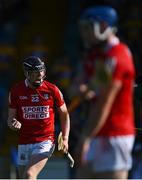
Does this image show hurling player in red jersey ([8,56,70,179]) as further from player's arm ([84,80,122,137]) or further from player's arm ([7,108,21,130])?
player's arm ([84,80,122,137])

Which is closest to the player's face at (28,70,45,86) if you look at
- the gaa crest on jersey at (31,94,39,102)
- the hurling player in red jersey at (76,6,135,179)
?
the gaa crest on jersey at (31,94,39,102)

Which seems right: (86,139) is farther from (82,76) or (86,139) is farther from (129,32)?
(129,32)

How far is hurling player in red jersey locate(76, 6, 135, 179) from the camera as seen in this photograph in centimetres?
603

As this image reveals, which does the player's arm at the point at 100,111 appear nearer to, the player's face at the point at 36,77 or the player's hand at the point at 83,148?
the player's hand at the point at 83,148

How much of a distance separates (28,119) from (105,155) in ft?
7.69

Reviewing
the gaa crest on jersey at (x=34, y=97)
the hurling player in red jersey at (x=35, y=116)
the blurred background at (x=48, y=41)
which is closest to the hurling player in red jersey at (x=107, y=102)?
the hurling player in red jersey at (x=35, y=116)

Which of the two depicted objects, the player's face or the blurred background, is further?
the blurred background

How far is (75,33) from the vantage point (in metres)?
15.1

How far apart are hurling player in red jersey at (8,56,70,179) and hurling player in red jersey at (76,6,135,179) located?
84.4 inches

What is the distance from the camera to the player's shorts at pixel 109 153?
20.5 feet

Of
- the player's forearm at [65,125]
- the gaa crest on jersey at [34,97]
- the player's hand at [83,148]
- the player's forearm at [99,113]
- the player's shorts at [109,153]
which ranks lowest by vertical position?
the player's forearm at [65,125]

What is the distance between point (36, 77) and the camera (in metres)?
8.42

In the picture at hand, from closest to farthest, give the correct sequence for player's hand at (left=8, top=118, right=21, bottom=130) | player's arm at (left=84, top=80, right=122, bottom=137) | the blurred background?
player's arm at (left=84, top=80, right=122, bottom=137), player's hand at (left=8, top=118, right=21, bottom=130), the blurred background

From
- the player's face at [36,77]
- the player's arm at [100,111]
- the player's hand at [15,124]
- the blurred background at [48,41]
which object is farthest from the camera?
the blurred background at [48,41]
